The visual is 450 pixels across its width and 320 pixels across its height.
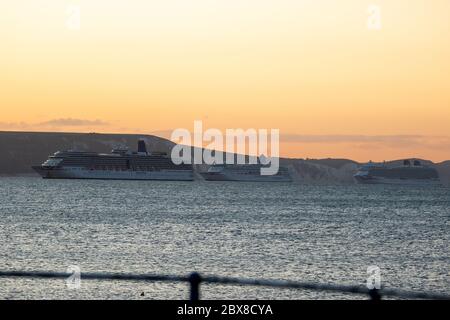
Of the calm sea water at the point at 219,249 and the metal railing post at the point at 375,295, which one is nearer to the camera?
the metal railing post at the point at 375,295

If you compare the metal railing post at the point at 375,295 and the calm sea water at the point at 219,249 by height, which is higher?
→ the metal railing post at the point at 375,295

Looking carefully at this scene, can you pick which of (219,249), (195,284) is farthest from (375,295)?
(219,249)

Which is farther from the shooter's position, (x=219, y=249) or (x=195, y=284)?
(x=219, y=249)

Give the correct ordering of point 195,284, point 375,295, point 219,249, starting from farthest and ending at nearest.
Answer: point 219,249, point 195,284, point 375,295

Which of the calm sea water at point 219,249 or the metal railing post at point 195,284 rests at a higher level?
the metal railing post at point 195,284

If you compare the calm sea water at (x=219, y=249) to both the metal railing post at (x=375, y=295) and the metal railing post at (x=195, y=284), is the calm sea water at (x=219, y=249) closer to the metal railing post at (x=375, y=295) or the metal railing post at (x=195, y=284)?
the metal railing post at (x=195, y=284)

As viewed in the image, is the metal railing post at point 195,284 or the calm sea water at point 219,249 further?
the calm sea water at point 219,249

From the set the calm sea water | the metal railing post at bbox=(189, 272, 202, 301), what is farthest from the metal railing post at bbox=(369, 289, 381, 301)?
the calm sea water

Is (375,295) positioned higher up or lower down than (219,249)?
higher up

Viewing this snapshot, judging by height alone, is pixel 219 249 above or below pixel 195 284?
below

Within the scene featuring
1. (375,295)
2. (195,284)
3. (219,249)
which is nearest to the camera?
(375,295)

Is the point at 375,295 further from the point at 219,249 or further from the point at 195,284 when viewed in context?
the point at 219,249

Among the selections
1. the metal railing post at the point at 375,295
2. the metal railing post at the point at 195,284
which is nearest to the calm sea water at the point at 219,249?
the metal railing post at the point at 195,284

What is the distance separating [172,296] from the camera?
94.6 ft
